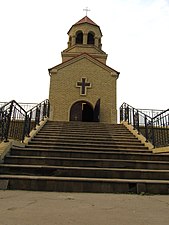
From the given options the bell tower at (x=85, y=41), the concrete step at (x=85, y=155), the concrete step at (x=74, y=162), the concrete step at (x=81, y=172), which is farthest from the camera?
the bell tower at (x=85, y=41)

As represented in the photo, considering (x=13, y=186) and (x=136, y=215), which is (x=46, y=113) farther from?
(x=136, y=215)

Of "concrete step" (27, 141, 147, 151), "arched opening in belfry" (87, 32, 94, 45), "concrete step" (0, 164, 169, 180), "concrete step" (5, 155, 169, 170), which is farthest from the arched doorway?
"concrete step" (0, 164, 169, 180)

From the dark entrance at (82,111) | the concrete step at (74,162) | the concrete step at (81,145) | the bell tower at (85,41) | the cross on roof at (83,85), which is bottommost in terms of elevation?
the concrete step at (74,162)

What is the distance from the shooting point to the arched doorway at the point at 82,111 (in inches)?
684

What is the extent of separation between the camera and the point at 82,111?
57.8 feet

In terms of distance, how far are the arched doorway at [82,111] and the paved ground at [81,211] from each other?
1413 centimetres

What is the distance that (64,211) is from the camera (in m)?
2.47

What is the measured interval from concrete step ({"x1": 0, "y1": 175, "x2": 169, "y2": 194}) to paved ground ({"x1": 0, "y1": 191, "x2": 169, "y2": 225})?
0.65m

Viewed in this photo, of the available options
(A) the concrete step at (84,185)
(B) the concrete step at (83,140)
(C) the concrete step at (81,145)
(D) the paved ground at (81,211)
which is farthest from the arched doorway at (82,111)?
(D) the paved ground at (81,211)

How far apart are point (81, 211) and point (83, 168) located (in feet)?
6.79

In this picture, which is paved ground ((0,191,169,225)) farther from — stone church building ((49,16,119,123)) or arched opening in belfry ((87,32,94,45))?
arched opening in belfry ((87,32,94,45))

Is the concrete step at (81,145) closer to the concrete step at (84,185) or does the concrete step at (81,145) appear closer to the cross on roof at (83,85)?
the concrete step at (84,185)

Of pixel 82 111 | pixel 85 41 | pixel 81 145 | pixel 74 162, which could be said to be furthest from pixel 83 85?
pixel 74 162

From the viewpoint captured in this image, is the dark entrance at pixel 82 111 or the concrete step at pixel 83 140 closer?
the concrete step at pixel 83 140
